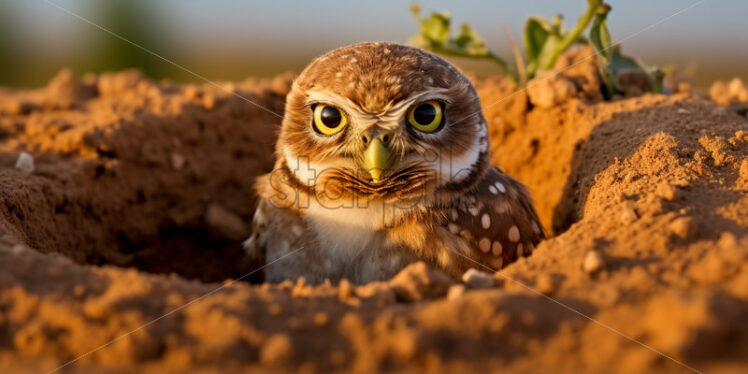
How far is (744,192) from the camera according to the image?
270cm

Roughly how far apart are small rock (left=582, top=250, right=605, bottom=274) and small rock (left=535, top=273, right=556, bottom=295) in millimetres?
147

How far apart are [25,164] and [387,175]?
2379 mm

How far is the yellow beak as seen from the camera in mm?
2818

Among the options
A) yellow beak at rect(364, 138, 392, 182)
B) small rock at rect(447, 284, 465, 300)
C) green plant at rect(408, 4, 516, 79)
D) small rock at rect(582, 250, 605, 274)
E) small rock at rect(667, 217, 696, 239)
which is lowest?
small rock at rect(447, 284, 465, 300)

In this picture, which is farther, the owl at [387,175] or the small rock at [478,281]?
the owl at [387,175]

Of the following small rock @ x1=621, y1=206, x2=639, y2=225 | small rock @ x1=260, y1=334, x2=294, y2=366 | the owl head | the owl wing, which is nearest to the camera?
small rock @ x1=260, y1=334, x2=294, y2=366

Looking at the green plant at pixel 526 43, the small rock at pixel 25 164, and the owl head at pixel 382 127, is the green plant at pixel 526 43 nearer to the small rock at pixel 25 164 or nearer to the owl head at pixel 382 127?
the owl head at pixel 382 127

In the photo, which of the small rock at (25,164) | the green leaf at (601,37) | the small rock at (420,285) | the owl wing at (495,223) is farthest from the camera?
the green leaf at (601,37)

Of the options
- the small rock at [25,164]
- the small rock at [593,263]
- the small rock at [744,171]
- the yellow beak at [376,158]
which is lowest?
the small rock at [25,164]

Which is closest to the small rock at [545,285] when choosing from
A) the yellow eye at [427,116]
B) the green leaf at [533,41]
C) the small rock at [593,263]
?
the small rock at [593,263]

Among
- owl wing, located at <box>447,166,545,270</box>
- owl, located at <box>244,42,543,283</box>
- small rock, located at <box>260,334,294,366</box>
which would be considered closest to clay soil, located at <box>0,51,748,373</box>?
small rock, located at <box>260,334,294,366</box>

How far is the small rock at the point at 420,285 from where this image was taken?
2.14 meters

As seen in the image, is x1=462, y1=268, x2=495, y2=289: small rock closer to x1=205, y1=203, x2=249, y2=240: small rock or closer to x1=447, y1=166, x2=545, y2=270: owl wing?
x1=447, y1=166, x2=545, y2=270: owl wing

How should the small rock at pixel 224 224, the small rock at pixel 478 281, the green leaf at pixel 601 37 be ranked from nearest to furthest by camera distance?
1. the small rock at pixel 478 281
2. the green leaf at pixel 601 37
3. the small rock at pixel 224 224
